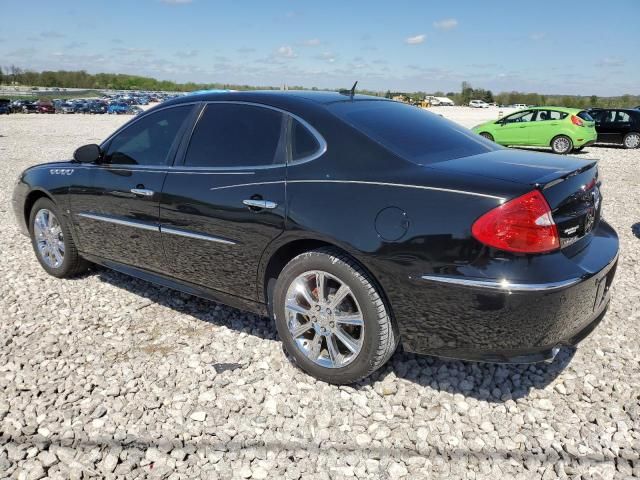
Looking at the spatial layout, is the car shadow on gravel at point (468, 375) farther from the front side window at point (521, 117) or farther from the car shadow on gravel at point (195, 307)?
the front side window at point (521, 117)

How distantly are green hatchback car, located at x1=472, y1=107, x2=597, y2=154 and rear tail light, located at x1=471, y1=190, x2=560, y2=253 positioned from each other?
15.3 metres

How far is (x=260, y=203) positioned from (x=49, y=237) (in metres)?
2.78

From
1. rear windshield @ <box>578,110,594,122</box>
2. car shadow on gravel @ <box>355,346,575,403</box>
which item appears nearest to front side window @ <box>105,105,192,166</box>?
car shadow on gravel @ <box>355,346,575,403</box>

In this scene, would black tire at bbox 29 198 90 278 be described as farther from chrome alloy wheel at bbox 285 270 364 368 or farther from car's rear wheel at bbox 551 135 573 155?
car's rear wheel at bbox 551 135 573 155

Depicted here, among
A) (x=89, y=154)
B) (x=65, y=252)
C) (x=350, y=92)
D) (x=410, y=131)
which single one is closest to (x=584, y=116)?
(x=350, y=92)

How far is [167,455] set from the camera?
2496 millimetres

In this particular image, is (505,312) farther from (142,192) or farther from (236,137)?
(142,192)

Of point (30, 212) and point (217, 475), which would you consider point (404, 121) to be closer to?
point (217, 475)

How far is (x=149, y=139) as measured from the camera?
3945 millimetres

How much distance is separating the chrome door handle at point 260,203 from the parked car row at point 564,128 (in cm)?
1500

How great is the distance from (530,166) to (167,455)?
236 cm

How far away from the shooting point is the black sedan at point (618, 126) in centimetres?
1775

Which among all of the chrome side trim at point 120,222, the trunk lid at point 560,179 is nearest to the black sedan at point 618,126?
the trunk lid at point 560,179

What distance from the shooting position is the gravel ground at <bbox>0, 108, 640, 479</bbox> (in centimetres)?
244
